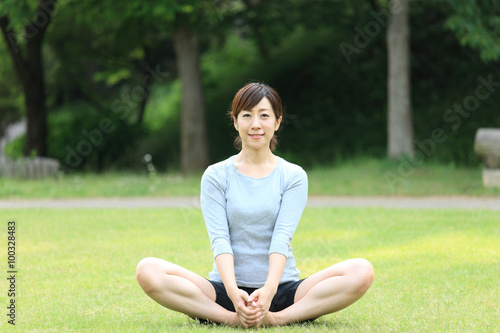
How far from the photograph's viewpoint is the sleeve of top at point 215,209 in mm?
4750

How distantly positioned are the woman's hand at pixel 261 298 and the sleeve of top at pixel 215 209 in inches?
12.7

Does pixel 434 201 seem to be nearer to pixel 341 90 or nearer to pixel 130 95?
pixel 341 90

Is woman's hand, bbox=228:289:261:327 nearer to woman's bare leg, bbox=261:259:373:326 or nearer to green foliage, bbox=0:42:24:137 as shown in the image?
woman's bare leg, bbox=261:259:373:326

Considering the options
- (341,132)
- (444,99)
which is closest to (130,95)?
(341,132)

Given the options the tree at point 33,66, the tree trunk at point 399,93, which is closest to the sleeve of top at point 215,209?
the tree trunk at point 399,93

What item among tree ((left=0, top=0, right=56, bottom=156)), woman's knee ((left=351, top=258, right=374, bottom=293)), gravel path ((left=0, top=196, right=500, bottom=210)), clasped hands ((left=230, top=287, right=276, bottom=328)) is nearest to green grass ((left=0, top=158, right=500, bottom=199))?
gravel path ((left=0, top=196, right=500, bottom=210))

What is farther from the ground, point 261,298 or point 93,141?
point 93,141
